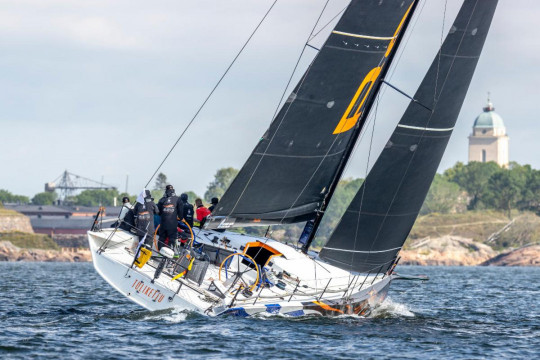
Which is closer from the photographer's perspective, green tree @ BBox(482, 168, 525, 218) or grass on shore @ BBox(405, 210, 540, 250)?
grass on shore @ BBox(405, 210, 540, 250)

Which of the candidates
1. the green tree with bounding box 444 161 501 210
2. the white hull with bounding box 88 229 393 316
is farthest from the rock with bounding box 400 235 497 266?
the white hull with bounding box 88 229 393 316

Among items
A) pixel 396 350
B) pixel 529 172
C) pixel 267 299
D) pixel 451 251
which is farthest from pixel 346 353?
pixel 529 172

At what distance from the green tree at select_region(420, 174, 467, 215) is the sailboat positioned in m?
106

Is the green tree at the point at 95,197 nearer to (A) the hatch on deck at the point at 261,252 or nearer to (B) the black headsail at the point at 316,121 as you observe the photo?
(A) the hatch on deck at the point at 261,252

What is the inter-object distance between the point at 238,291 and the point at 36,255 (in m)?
85.7

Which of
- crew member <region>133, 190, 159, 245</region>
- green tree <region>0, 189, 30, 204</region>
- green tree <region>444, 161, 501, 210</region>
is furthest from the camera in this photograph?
green tree <region>0, 189, 30, 204</region>

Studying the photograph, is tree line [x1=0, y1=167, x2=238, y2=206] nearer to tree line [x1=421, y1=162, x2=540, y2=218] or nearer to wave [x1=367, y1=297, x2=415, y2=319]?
tree line [x1=421, y1=162, x2=540, y2=218]

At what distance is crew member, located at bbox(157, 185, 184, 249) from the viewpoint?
21.5m

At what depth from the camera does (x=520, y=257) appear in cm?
9769

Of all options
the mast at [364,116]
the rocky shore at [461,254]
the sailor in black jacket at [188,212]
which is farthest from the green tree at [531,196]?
the sailor in black jacket at [188,212]

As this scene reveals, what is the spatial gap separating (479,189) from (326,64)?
406ft

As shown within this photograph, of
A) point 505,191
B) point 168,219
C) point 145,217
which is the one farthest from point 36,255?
point 145,217

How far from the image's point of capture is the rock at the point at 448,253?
10181 centimetres

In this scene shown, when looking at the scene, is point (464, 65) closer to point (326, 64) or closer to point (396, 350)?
point (326, 64)
